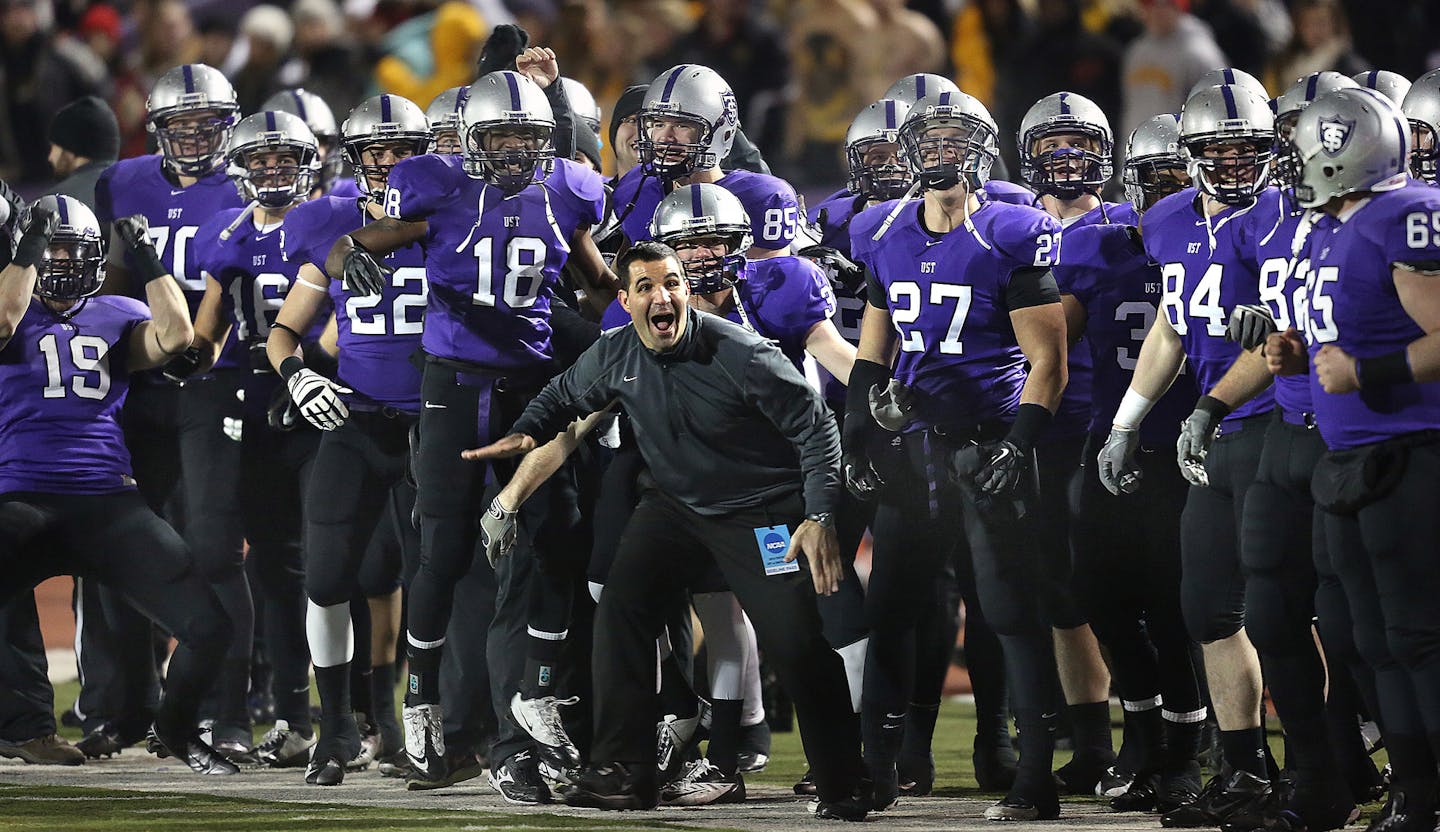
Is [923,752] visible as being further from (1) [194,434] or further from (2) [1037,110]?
(1) [194,434]

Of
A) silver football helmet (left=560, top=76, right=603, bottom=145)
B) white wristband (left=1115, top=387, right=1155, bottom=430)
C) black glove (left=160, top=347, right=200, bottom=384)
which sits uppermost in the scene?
silver football helmet (left=560, top=76, right=603, bottom=145)

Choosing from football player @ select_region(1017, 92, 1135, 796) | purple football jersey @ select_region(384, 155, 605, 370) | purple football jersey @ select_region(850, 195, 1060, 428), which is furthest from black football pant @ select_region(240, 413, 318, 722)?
football player @ select_region(1017, 92, 1135, 796)

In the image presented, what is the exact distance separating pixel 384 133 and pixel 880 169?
177 centimetres

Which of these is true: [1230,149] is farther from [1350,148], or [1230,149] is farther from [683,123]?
[683,123]

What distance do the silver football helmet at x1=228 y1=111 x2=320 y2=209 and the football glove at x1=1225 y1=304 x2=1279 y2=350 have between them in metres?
3.75

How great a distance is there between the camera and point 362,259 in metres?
7.24

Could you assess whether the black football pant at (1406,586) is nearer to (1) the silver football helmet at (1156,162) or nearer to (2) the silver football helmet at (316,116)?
(1) the silver football helmet at (1156,162)

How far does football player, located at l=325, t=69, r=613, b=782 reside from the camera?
287 inches

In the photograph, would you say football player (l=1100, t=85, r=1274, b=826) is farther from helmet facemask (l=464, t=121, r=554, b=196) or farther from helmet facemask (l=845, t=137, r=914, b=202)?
helmet facemask (l=464, t=121, r=554, b=196)

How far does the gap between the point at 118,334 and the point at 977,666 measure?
3.11m

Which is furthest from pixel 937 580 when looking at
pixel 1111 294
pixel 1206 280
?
pixel 1206 280

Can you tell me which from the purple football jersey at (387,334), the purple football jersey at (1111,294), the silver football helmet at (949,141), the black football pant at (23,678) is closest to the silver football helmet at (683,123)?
the purple football jersey at (387,334)

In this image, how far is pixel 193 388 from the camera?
8406mm

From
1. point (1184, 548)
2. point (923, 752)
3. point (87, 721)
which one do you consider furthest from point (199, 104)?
point (1184, 548)
